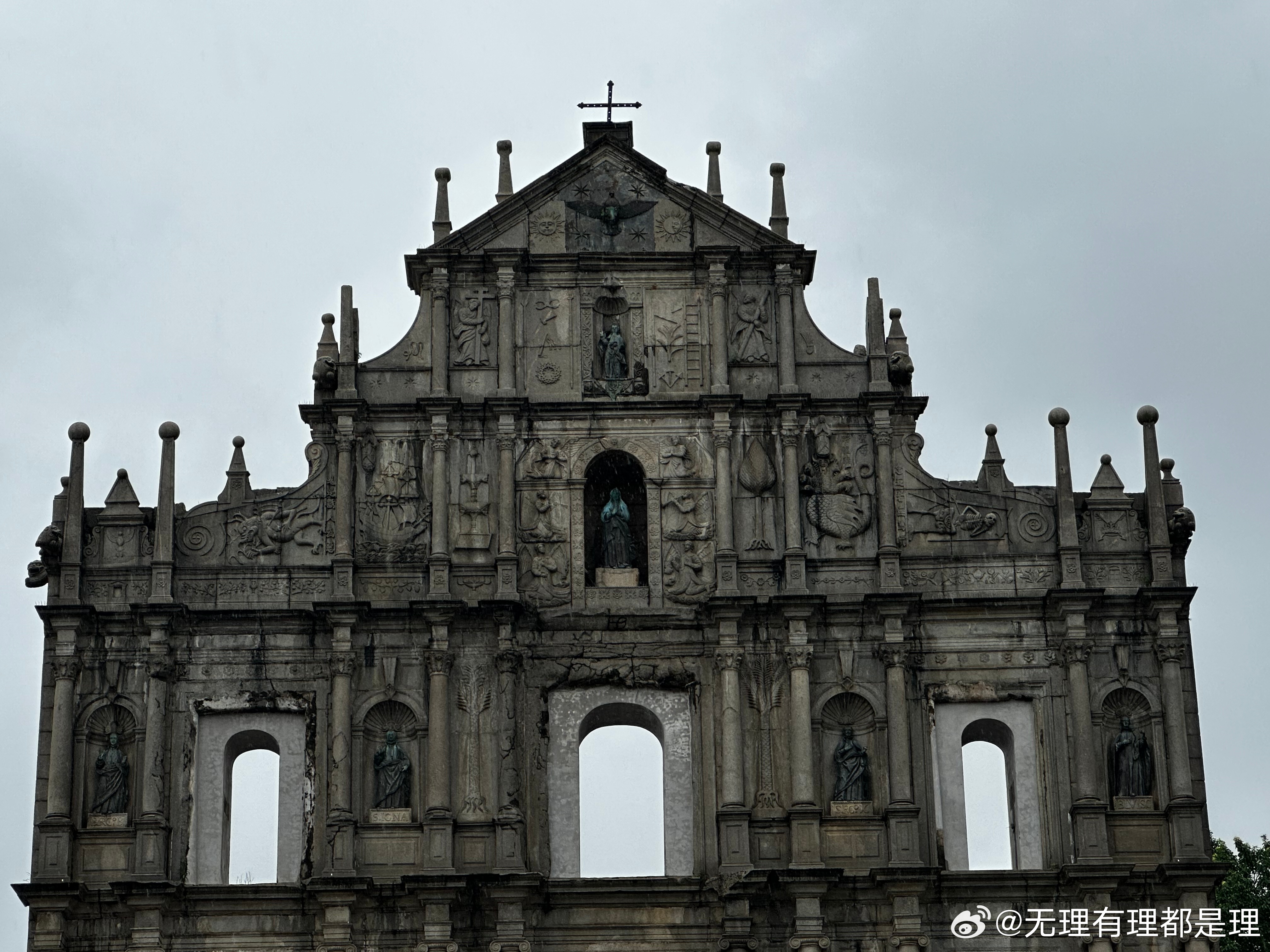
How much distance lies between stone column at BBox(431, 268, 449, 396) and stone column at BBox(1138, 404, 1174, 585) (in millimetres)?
8415

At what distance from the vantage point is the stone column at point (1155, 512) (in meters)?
30.2

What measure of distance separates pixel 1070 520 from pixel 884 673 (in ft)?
9.59

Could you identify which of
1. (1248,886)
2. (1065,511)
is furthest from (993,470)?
(1248,886)

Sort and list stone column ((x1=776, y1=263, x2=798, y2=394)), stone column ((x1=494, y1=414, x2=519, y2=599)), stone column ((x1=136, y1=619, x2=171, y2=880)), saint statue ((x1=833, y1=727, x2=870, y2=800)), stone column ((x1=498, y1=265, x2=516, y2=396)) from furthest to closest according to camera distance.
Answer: stone column ((x1=776, y1=263, x2=798, y2=394)) < stone column ((x1=498, y1=265, x2=516, y2=396)) < stone column ((x1=494, y1=414, x2=519, y2=599)) < saint statue ((x1=833, y1=727, x2=870, y2=800)) < stone column ((x1=136, y1=619, x2=171, y2=880))

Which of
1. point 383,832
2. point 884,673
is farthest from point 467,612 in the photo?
point 884,673

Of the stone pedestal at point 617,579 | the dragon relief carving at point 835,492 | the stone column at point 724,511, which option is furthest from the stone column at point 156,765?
the dragon relief carving at point 835,492

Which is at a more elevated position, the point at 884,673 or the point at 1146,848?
the point at 884,673

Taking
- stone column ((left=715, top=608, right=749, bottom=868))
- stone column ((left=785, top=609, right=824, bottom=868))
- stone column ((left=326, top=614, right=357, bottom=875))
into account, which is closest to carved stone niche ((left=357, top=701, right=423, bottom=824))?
stone column ((left=326, top=614, right=357, bottom=875))

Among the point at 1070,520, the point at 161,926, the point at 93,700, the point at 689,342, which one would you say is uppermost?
the point at 689,342

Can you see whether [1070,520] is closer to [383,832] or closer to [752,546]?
[752,546]

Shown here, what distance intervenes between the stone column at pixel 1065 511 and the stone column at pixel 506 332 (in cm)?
654

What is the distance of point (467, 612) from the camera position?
98.1ft

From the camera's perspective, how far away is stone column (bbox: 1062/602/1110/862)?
29.1 meters

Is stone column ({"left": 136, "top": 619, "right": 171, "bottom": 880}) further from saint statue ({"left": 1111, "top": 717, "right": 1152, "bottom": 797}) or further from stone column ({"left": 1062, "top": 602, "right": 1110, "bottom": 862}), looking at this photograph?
saint statue ({"left": 1111, "top": 717, "right": 1152, "bottom": 797})
